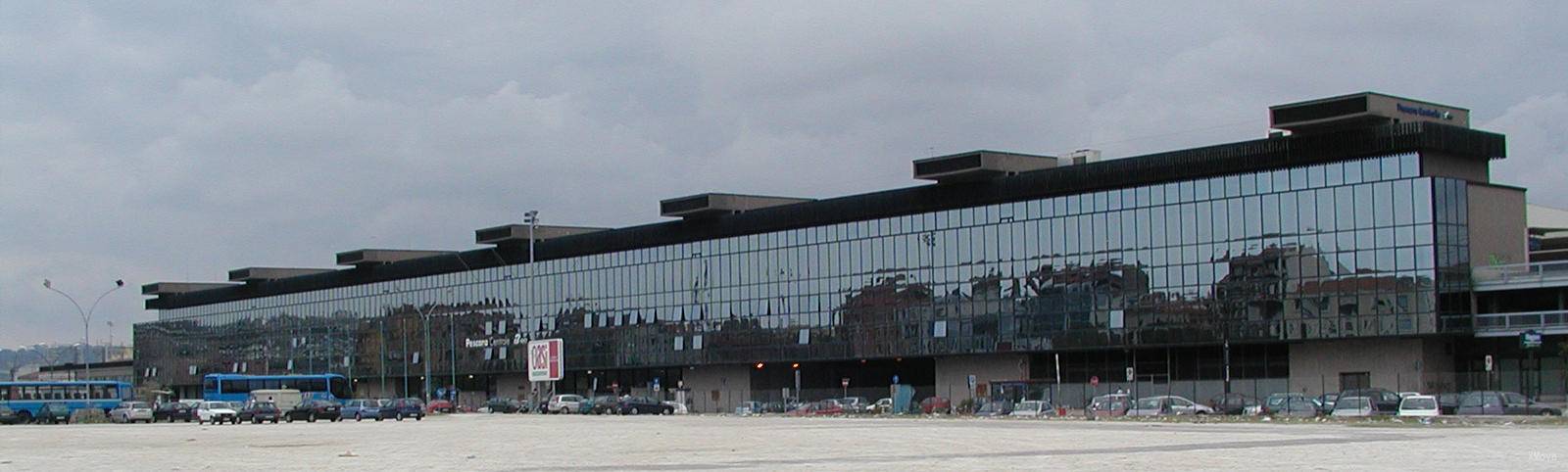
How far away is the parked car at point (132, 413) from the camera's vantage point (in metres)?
105

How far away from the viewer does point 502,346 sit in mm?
144875

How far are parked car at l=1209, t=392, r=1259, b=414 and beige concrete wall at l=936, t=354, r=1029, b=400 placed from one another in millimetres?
17468

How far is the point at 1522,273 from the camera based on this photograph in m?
84.4

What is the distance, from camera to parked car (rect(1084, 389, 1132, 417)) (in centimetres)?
8169

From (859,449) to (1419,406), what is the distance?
31790 mm

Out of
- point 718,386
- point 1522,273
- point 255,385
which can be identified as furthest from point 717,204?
point 1522,273

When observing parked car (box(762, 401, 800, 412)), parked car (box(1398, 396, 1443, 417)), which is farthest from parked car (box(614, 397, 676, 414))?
A: parked car (box(1398, 396, 1443, 417))

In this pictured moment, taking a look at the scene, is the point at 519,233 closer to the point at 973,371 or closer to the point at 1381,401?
the point at 973,371

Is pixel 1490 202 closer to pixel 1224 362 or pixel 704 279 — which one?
pixel 1224 362

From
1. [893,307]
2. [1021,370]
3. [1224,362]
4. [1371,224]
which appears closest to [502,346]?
[893,307]

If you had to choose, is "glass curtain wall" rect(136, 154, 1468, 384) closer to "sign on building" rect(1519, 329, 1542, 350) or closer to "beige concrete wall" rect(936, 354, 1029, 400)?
"beige concrete wall" rect(936, 354, 1029, 400)

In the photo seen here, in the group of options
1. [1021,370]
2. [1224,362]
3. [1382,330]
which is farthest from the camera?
[1021,370]

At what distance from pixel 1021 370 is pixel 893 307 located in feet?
33.1

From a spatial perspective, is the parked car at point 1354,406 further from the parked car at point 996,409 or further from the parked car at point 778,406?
the parked car at point 778,406
